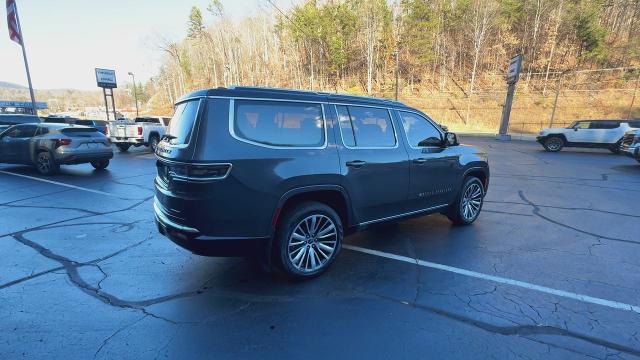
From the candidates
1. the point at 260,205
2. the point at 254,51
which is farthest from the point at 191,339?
the point at 254,51

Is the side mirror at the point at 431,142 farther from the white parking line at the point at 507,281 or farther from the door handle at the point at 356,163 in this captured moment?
the white parking line at the point at 507,281

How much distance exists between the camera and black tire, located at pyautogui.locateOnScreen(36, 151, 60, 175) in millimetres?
9188

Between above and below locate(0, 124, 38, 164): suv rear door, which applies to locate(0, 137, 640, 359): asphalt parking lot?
below

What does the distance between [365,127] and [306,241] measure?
155 centimetres

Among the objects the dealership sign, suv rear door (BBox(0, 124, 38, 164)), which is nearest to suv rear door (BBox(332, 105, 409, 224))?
suv rear door (BBox(0, 124, 38, 164))

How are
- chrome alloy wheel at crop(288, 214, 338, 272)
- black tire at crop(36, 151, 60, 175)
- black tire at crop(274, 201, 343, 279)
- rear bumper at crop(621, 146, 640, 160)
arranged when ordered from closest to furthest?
black tire at crop(274, 201, 343, 279) < chrome alloy wheel at crop(288, 214, 338, 272) < black tire at crop(36, 151, 60, 175) < rear bumper at crop(621, 146, 640, 160)

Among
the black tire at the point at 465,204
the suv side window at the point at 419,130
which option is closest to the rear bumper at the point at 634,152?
the black tire at the point at 465,204

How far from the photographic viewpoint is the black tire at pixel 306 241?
128 inches

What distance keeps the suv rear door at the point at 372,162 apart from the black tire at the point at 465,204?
4.23 ft

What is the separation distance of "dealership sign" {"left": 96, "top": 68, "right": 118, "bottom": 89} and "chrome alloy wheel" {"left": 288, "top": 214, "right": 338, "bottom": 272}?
32292mm

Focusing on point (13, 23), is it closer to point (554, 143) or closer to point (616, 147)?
point (554, 143)

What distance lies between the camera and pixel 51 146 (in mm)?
9109

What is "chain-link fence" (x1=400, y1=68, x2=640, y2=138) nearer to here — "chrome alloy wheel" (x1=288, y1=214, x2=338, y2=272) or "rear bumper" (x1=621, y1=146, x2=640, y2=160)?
"rear bumper" (x1=621, y1=146, x2=640, y2=160)

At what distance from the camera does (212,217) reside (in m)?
2.84
